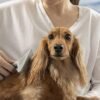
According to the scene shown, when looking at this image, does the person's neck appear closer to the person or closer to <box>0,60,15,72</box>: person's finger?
the person

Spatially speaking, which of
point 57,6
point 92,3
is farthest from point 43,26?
point 92,3

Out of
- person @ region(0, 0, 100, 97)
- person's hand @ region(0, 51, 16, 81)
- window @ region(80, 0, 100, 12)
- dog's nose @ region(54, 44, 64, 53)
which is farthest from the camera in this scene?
window @ region(80, 0, 100, 12)

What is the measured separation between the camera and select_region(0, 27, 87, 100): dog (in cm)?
87

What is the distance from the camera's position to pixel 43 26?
3.63 feet

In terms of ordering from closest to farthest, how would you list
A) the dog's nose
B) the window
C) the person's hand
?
the dog's nose, the person's hand, the window

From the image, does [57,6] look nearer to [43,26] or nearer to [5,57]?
[43,26]

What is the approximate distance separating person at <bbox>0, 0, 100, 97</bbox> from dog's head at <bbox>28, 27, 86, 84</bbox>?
158 mm

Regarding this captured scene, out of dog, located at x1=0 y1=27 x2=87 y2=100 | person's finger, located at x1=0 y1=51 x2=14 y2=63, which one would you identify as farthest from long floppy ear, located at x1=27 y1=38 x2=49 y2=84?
person's finger, located at x1=0 y1=51 x2=14 y2=63

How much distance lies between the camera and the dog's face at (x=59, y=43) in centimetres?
85

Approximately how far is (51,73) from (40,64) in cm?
4

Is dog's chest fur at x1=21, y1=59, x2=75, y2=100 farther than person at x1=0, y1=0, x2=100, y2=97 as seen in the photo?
No

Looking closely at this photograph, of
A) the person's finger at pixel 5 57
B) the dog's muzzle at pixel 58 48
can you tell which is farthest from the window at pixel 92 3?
the dog's muzzle at pixel 58 48

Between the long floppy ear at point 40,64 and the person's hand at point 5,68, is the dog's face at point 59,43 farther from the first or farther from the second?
the person's hand at point 5,68

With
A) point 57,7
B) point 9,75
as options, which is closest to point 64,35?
point 9,75
